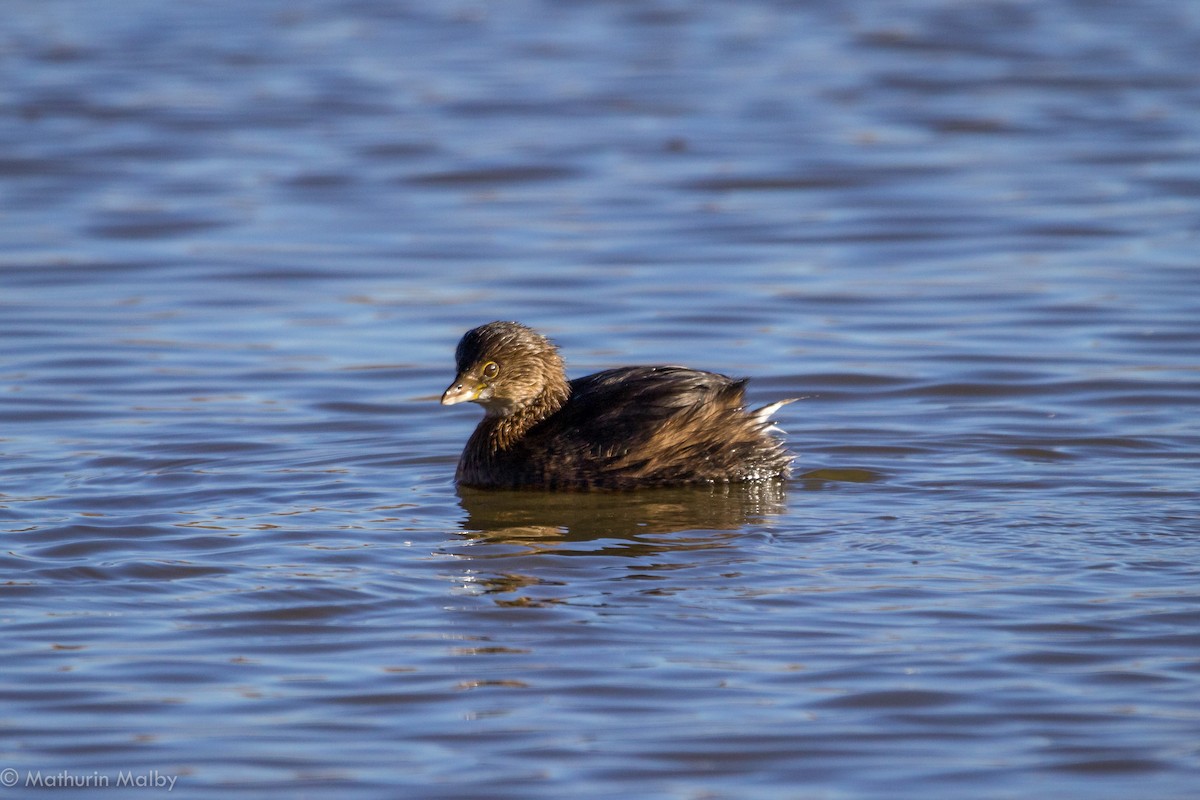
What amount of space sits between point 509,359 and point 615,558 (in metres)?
1.72

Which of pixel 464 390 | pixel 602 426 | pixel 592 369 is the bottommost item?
pixel 592 369

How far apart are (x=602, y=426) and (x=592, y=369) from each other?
2.34 meters

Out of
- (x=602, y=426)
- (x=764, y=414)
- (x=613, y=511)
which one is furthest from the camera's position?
(x=764, y=414)

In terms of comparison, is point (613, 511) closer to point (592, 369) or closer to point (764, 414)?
point (764, 414)

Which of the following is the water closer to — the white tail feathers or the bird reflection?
the bird reflection

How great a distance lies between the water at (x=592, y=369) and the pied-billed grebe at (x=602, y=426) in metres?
0.17

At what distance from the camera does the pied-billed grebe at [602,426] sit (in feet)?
28.1

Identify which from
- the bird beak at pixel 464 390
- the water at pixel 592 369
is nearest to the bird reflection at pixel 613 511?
the water at pixel 592 369

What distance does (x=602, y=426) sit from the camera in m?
8.63

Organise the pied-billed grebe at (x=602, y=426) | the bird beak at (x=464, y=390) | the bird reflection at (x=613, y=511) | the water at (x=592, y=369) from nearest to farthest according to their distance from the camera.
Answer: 1. the water at (x=592, y=369)
2. the bird reflection at (x=613, y=511)
3. the pied-billed grebe at (x=602, y=426)
4. the bird beak at (x=464, y=390)

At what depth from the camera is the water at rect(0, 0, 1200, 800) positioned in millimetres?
5730

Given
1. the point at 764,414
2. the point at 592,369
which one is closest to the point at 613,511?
the point at 764,414

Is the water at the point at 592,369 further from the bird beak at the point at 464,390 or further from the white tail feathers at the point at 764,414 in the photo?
the bird beak at the point at 464,390

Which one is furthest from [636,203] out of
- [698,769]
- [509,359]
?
[698,769]
